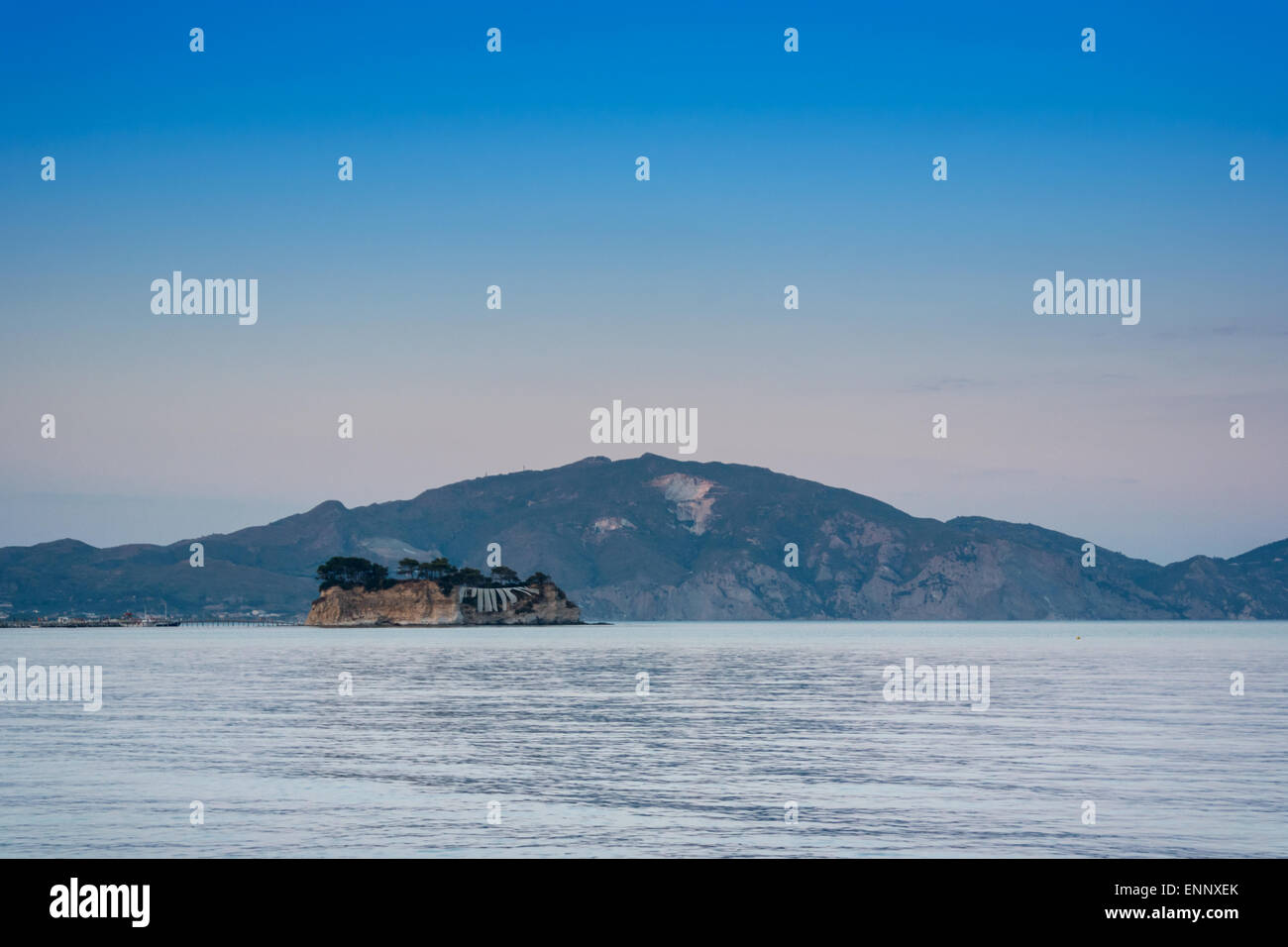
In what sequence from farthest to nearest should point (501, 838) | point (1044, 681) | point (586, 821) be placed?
point (1044, 681)
point (586, 821)
point (501, 838)
